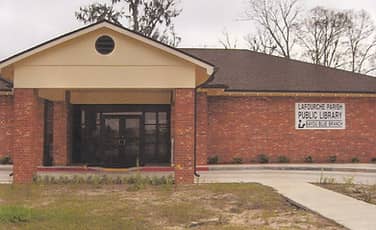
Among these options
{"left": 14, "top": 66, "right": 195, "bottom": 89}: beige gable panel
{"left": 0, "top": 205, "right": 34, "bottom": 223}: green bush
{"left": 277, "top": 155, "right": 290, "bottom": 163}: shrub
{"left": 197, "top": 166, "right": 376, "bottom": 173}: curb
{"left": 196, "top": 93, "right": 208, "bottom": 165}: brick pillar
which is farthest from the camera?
{"left": 277, "top": 155, "right": 290, "bottom": 163}: shrub

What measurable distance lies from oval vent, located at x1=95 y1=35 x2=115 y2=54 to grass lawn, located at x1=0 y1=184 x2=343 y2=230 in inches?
165

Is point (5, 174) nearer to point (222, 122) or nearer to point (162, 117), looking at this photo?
point (162, 117)

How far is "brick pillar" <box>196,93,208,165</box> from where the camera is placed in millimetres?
19719

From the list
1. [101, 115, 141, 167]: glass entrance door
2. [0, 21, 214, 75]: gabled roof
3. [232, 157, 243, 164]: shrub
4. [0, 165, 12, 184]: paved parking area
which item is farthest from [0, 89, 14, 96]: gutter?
[232, 157, 243, 164]: shrub

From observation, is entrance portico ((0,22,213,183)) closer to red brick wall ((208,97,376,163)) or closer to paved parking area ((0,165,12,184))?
paved parking area ((0,165,12,184))

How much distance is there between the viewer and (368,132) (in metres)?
22.0

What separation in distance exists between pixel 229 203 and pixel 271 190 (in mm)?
2361

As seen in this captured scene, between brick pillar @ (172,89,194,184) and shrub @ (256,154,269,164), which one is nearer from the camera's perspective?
brick pillar @ (172,89,194,184)

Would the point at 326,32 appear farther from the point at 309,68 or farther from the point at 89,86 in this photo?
the point at 89,86

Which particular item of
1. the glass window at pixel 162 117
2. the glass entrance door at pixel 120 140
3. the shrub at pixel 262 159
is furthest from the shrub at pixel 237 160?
the glass entrance door at pixel 120 140

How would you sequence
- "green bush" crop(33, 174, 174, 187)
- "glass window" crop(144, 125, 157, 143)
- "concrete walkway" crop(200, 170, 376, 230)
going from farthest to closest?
"glass window" crop(144, 125, 157, 143)
"green bush" crop(33, 174, 174, 187)
"concrete walkway" crop(200, 170, 376, 230)

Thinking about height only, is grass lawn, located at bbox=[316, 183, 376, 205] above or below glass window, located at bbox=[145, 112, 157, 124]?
below

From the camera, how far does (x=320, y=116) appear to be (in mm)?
21766

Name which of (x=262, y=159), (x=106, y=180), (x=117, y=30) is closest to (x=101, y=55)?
(x=117, y=30)
